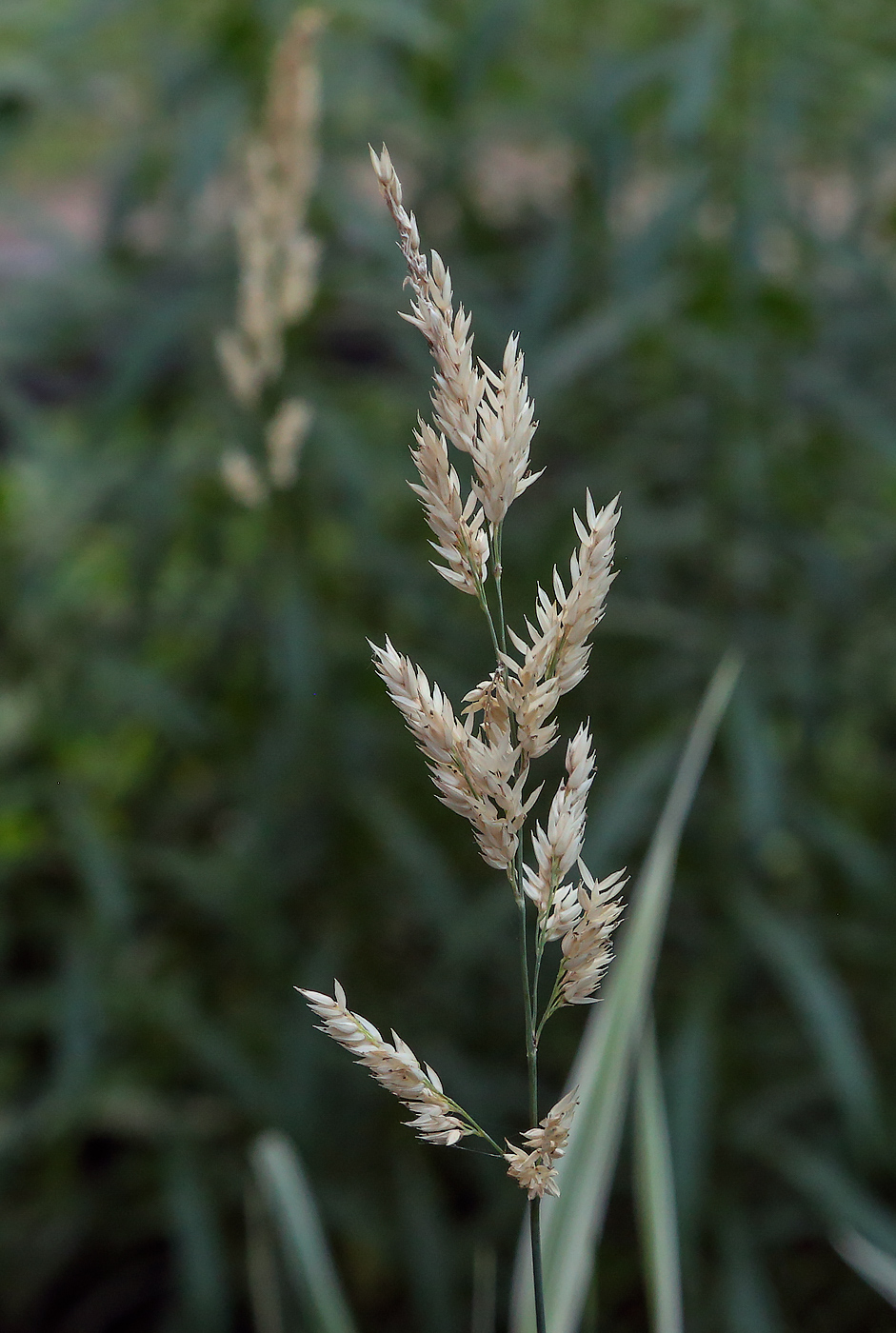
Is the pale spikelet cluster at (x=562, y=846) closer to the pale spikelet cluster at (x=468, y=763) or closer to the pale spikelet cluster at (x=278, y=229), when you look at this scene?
the pale spikelet cluster at (x=468, y=763)

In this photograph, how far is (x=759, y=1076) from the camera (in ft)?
5.34

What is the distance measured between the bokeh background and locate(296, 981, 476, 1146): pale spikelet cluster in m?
0.99

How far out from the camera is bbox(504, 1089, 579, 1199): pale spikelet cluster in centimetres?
38

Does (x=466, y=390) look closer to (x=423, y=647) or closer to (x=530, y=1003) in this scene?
(x=530, y=1003)

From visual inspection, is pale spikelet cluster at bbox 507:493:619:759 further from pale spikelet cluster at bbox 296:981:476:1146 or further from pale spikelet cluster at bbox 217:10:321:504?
pale spikelet cluster at bbox 217:10:321:504

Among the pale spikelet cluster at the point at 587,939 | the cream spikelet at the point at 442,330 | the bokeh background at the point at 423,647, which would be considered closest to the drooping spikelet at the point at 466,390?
the cream spikelet at the point at 442,330

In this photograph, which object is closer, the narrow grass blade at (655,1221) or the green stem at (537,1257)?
the green stem at (537,1257)

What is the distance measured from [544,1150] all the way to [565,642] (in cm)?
15

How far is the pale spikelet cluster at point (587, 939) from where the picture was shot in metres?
0.38

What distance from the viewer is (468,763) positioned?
0.37 meters

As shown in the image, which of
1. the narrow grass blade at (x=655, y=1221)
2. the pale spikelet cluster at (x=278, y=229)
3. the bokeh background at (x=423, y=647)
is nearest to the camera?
the narrow grass blade at (x=655, y=1221)

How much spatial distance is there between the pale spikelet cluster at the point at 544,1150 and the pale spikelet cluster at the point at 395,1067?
0.07ft

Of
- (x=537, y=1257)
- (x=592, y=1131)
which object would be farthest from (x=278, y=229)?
(x=537, y=1257)

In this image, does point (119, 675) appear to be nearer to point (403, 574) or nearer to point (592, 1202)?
point (403, 574)
